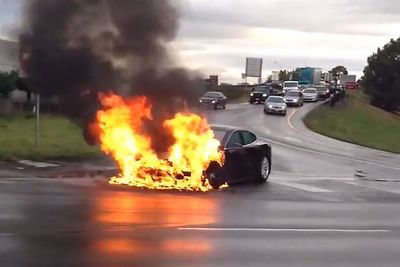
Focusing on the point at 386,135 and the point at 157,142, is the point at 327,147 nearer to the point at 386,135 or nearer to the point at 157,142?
the point at 386,135

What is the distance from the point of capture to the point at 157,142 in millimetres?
17047

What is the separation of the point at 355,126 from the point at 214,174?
37.5 meters

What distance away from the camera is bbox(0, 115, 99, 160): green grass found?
73.2 ft

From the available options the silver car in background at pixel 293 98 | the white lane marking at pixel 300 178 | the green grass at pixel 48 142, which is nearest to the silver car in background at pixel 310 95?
the silver car in background at pixel 293 98

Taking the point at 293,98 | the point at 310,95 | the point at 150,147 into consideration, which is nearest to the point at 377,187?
the point at 150,147

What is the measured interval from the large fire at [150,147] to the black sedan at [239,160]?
28cm


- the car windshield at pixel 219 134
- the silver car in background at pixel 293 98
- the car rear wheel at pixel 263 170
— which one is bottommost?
the silver car in background at pixel 293 98

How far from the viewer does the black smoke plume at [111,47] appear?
17906 mm

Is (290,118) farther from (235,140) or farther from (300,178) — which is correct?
(235,140)

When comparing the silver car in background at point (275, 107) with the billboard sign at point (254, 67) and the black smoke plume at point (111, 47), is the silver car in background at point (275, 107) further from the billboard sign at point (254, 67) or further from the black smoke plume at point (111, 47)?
the billboard sign at point (254, 67)

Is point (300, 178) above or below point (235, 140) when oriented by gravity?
below

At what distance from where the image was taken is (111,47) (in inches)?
714

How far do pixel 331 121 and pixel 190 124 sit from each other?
37810 mm

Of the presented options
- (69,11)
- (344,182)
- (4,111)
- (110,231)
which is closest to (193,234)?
(110,231)
